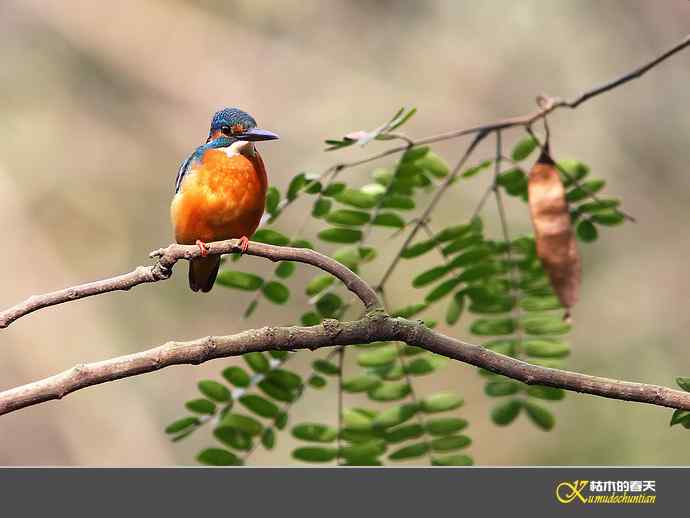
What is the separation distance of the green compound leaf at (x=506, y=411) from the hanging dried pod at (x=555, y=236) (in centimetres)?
31

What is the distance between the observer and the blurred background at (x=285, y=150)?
149 inches

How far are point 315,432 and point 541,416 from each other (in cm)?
48

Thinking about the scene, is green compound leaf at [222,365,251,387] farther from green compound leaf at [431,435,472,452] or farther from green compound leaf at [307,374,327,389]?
green compound leaf at [431,435,472,452]

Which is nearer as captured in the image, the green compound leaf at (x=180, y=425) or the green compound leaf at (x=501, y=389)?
the green compound leaf at (x=180, y=425)

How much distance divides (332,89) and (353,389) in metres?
3.04

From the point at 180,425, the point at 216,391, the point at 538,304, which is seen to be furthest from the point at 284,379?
the point at 538,304

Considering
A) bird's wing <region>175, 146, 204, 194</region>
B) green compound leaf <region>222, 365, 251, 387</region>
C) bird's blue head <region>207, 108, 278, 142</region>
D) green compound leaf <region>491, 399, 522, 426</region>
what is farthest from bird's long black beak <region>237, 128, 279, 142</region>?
green compound leaf <region>491, 399, 522, 426</region>

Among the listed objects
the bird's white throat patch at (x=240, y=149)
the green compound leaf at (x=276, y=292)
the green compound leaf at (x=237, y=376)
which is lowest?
the green compound leaf at (x=237, y=376)

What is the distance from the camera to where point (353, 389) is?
1801mm

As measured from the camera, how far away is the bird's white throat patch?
153 cm

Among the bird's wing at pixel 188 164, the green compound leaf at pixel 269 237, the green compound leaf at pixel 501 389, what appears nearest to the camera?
the bird's wing at pixel 188 164

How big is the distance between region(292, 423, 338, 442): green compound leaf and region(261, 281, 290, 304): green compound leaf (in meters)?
0.25

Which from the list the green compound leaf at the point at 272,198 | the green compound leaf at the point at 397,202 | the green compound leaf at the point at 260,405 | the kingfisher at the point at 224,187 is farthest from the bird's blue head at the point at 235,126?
the green compound leaf at the point at 260,405

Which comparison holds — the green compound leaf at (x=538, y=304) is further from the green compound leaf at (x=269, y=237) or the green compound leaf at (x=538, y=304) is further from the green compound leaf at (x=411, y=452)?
the green compound leaf at (x=269, y=237)
